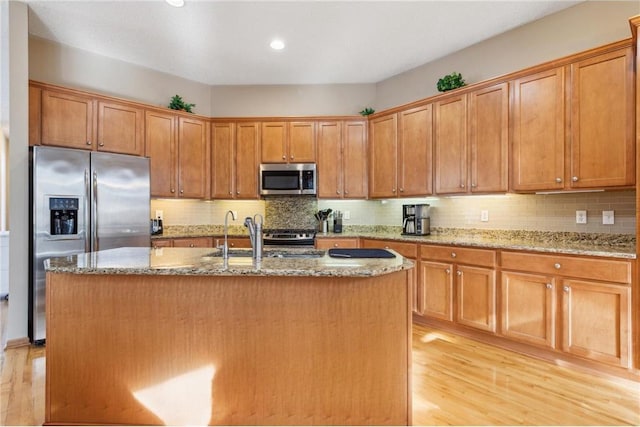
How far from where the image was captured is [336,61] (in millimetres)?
4078

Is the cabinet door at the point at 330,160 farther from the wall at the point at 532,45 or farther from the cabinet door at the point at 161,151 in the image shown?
the cabinet door at the point at 161,151

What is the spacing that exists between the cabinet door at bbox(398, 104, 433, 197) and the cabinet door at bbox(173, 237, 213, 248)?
8.21 feet

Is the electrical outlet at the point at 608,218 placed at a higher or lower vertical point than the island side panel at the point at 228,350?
higher

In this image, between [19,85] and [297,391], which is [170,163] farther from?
[297,391]

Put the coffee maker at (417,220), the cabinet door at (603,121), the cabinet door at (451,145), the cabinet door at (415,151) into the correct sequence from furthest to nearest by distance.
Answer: the coffee maker at (417,220) → the cabinet door at (415,151) → the cabinet door at (451,145) → the cabinet door at (603,121)

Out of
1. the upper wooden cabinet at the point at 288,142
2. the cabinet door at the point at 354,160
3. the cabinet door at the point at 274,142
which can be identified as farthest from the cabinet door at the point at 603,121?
the cabinet door at the point at 274,142

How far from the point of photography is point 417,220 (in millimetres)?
3967

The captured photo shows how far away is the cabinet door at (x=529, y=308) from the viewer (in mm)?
2635

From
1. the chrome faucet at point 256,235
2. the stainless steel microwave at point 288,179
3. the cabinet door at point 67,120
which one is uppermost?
the cabinet door at point 67,120

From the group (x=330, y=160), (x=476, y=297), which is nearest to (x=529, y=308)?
(x=476, y=297)

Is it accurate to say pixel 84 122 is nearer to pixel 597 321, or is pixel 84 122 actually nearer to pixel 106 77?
pixel 106 77

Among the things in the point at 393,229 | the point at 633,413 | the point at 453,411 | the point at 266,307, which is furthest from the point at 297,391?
the point at 393,229

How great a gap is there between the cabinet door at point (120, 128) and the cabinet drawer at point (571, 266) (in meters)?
4.02

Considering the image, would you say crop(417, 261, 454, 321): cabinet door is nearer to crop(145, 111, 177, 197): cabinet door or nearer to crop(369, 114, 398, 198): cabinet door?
crop(369, 114, 398, 198): cabinet door
